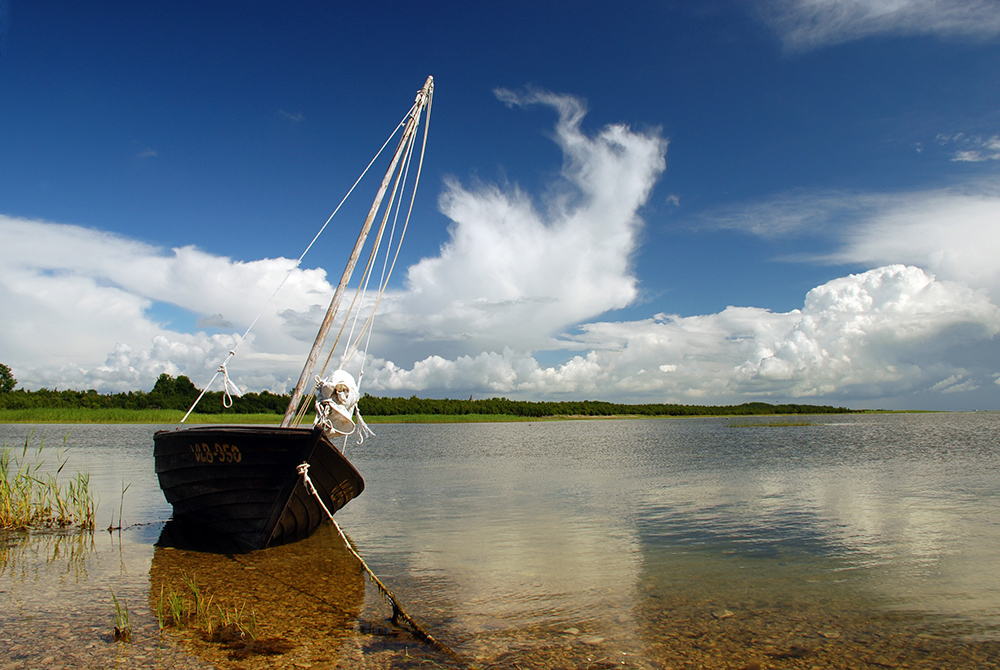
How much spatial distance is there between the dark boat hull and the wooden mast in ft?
3.85

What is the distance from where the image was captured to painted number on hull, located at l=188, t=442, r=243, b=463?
32.2ft

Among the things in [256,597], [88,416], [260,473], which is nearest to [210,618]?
[256,597]

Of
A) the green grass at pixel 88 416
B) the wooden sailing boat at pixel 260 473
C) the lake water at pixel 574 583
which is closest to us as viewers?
the lake water at pixel 574 583

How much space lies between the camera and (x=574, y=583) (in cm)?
870

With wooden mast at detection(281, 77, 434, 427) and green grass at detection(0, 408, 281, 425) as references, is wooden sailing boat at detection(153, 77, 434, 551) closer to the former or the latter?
wooden mast at detection(281, 77, 434, 427)

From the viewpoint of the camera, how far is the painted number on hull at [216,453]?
386 inches

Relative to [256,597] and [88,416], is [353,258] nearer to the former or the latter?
[256,597]

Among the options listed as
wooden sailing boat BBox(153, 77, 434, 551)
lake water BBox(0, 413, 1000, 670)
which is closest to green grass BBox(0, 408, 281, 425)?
lake water BBox(0, 413, 1000, 670)

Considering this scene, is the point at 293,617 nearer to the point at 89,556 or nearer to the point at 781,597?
the point at 89,556

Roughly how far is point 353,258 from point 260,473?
15.9 ft

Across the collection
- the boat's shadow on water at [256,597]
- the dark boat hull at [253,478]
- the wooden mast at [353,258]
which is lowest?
the boat's shadow on water at [256,597]

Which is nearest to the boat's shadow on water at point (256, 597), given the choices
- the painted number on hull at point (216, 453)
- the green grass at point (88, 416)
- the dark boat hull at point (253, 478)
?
the dark boat hull at point (253, 478)

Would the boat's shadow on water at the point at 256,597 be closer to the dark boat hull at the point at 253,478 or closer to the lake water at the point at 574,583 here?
the lake water at the point at 574,583

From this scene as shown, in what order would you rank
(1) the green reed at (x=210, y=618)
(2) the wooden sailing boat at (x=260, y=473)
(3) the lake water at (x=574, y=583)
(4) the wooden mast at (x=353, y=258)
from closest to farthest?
(3) the lake water at (x=574, y=583)
(1) the green reed at (x=210, y=618)
(2) the wooden sailing boat at (x=260, y=473)
(4) the wooden mast at (x=353, y=258)
